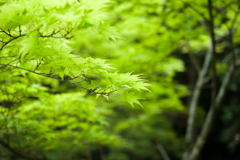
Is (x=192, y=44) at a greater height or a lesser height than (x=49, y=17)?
lesser

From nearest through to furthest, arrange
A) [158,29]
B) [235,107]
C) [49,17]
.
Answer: [49,17] < [158,29] < [235,107]

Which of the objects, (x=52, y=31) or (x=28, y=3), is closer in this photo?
(x=28, y=3)

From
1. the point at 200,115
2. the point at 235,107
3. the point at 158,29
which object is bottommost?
the point at 200,115

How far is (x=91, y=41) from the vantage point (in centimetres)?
422

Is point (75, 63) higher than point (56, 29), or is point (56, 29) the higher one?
point (56, 29)

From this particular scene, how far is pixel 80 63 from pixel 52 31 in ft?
0.91

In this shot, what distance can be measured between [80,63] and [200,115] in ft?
22.8

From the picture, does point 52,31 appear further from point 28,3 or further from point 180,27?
point 180,27

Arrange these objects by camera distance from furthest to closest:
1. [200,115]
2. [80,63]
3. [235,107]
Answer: [200,115]
[235,107]
[80,63]

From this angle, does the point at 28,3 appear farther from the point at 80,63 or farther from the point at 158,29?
the point at 158,29

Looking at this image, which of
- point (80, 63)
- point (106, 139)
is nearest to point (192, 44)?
point (106, 139)

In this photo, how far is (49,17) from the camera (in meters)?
0.75

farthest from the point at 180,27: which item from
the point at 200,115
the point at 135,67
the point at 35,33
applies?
the point at 200,115

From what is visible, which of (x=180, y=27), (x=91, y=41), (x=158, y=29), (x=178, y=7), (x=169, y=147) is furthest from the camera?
(x=169, y=147)
